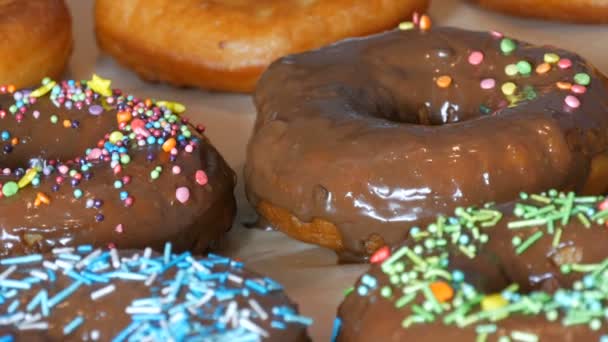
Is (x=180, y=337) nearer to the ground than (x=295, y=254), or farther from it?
farther from it

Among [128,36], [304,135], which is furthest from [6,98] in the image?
[304,135]

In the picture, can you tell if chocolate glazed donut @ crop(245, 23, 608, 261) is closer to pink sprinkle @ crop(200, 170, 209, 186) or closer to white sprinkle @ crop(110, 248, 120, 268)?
pink sprinkle @ crop(200, 170, 209, 186)

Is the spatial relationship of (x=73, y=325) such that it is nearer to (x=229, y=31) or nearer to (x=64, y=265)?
(x=64, y=265)

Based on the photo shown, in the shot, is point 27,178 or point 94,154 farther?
point 94,154

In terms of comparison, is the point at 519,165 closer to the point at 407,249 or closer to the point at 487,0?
the point at 407,249

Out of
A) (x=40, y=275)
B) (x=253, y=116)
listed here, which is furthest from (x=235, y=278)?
(x=253, y=116)

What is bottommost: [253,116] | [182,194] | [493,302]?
[253,116]

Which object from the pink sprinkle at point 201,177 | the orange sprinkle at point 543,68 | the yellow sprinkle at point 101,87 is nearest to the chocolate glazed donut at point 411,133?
the orange sprinkle at point 543,68
